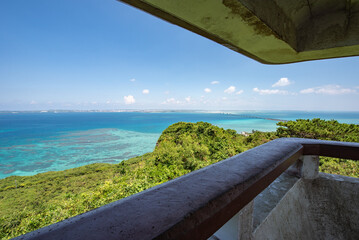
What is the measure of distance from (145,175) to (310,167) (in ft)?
31.2

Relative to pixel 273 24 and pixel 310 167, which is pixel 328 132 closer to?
pixel 310 167

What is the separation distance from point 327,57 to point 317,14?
1.75 ft

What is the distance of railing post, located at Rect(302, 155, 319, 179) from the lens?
6.38 feet

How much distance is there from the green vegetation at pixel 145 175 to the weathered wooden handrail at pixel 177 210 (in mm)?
7400

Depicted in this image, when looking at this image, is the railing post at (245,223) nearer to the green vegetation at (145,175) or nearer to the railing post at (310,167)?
the railing post at (310,167)

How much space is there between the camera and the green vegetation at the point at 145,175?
7.51 meters

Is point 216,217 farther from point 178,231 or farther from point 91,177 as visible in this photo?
point 91,177

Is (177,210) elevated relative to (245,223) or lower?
elevated

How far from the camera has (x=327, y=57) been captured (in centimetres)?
181

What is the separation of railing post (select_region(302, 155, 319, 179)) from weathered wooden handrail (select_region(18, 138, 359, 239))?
4.85 feet

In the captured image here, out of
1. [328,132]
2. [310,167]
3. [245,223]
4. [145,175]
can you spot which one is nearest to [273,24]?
[245,223]

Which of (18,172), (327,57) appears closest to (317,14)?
(327,57)

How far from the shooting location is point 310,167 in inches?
76.6

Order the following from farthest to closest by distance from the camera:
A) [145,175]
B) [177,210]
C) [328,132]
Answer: [328,132] < [145,175] < [177,210]
